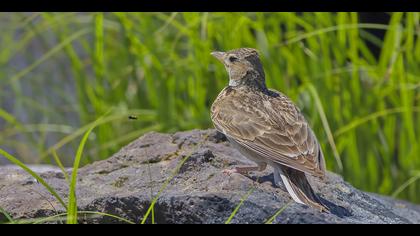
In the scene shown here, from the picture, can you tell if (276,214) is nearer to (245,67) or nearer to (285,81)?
(245,67)

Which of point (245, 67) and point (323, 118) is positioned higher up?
point (245, 67)

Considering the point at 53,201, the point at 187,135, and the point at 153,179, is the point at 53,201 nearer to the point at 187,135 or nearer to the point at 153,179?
the point at 153,179

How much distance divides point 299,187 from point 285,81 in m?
2.80

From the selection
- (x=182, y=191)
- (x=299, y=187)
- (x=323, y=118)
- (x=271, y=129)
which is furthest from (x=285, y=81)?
(x=182, y=191)

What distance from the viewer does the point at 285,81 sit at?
22.6 ft

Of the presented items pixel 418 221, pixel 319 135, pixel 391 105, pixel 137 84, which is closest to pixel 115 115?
pixel 137 84

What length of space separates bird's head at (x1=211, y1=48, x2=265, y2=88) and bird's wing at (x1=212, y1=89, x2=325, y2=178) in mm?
132

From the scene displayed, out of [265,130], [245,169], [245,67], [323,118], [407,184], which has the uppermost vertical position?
[245,67]

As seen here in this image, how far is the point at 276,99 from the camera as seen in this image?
487 centimetres

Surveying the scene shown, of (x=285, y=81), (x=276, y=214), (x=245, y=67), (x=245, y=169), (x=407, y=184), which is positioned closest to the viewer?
(x=276, y=214)

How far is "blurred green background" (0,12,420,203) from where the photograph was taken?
6609 millimetres

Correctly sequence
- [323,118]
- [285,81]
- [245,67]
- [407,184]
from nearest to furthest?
1. [245,67]
2. [407,184]
3. [323,118]
4. [285,81]

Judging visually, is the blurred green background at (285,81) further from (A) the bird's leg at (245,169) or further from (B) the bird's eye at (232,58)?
(A) the bird's leg at (245,169)

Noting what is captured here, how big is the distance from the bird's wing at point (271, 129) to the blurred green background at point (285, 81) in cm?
147
